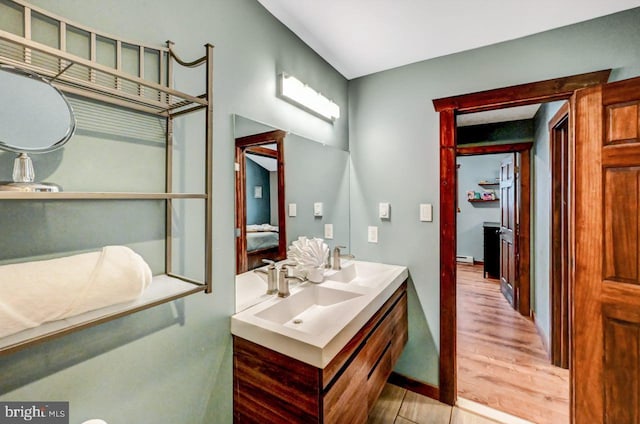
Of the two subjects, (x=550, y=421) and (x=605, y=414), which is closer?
(x=605, y=414)

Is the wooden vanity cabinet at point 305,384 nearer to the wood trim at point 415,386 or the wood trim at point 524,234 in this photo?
the wood trim at point 415,386

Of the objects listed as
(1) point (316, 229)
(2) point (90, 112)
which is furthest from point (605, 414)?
(2) point (90, 112)

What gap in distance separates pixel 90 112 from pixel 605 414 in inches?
101

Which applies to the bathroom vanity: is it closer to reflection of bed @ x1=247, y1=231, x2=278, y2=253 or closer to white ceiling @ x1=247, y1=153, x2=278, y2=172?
reflection of bed @ x1=247, y1=231, x2=278, y2=253

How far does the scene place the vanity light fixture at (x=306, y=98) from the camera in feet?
5.16

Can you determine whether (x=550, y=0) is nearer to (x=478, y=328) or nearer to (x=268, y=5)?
(x=268, y=5)

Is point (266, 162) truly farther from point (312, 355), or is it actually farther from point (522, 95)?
point (522, 95)

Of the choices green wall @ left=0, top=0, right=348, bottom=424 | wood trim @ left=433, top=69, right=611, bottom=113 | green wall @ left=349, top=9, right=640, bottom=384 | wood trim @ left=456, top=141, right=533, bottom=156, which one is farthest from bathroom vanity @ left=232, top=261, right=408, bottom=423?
wood trim @ left=456, top=141, right=533, bottom=156

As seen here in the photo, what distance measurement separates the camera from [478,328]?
295cm

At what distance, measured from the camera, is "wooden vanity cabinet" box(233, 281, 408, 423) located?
1.03m

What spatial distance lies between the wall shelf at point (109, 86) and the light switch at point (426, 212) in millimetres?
1511

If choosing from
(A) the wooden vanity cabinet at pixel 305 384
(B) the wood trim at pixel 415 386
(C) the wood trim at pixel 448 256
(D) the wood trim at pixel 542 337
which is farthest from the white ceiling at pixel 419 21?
(D) the wood trim at pixel 542 337

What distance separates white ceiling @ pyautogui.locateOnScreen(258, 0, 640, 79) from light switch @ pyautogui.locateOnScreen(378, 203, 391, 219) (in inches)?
40.9

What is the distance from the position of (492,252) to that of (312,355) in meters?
4.69
